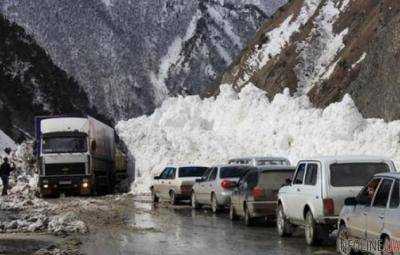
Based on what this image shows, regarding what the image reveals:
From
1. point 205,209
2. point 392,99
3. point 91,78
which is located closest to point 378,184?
point 205,209

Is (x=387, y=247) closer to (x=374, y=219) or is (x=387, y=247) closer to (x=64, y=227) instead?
(x=374, y=219)

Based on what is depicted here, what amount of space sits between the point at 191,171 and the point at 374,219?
19.3m

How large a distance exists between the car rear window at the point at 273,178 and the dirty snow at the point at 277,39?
38900 millimetres

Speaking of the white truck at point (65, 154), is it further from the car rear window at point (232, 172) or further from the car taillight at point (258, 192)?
the car taillight at point (258, 192)

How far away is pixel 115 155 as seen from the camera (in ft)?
151

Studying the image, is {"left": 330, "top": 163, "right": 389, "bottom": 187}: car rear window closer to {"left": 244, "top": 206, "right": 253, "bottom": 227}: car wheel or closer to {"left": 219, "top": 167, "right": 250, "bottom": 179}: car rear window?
{"left": 244, "top": 206, "right": 253, "bottom": 227}: car wheel

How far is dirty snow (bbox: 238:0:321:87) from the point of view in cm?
5759

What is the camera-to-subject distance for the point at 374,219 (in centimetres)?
1079

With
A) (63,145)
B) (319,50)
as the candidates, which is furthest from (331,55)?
(63,145)

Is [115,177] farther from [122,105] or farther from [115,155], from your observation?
[122,105]

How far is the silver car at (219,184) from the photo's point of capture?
23.4 m

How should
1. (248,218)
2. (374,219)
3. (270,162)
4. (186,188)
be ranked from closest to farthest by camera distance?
(374,219) → (248,218) → (270,162) → (186,188)

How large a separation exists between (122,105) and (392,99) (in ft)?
535

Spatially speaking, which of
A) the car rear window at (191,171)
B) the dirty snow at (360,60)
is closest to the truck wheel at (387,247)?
the car rear window at (191,171)
